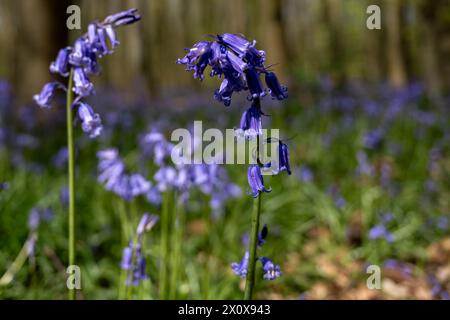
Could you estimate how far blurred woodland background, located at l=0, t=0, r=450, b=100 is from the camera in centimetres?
808

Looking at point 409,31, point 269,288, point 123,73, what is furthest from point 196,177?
point 123,73

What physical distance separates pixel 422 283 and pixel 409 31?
16.0m

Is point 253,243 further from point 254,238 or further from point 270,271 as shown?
point 270,271

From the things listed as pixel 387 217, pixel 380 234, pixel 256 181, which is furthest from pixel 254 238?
pixel 387 217

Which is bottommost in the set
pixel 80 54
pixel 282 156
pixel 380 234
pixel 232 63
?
pixel 380 234

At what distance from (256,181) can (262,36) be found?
30.3 feet

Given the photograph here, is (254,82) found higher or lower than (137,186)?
higher

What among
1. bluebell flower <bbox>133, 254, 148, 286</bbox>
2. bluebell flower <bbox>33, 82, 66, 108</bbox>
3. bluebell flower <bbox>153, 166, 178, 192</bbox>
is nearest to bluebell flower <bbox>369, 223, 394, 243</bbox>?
bluebell flower <bbox>153, 166, 178, 192</bbox>

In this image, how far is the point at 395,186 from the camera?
552 cm

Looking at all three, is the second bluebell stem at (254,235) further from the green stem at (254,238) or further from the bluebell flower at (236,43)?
the bluebell flower at (236,43)

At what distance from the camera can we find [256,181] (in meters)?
1.88

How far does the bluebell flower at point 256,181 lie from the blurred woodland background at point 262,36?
497mm

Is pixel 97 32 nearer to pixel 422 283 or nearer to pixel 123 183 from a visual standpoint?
pixel 123 183

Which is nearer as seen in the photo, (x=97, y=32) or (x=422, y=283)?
(x=97, y=32)
